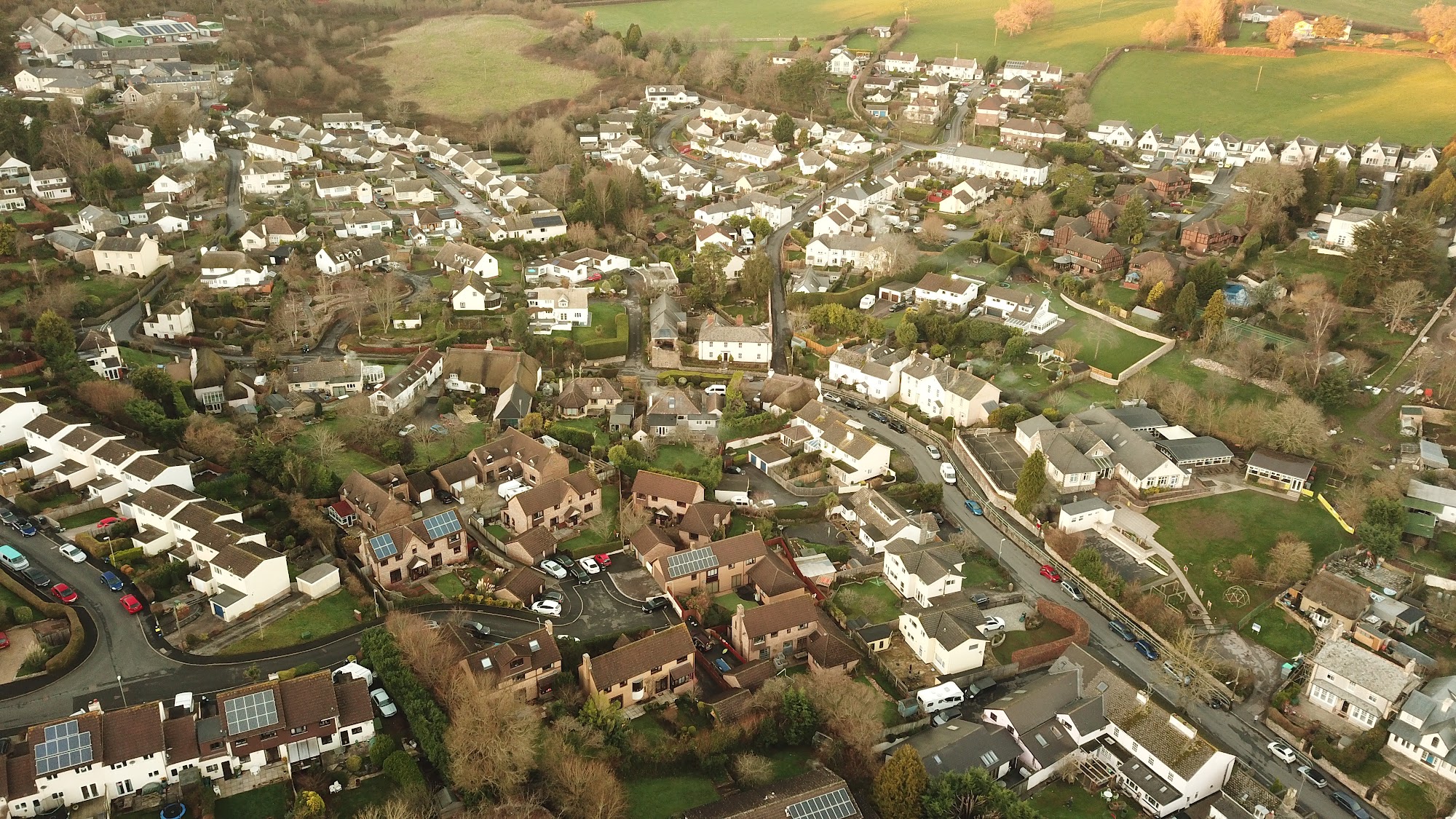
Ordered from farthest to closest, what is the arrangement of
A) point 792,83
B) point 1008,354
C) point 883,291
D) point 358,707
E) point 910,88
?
1. point 910,88
2. point 792,83
3. point 883,291
4. point 1008,354
5. point 358,707

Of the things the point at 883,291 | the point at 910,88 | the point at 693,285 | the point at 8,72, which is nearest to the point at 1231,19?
the point at 910,88

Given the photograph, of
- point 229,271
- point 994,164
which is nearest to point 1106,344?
point 994,164

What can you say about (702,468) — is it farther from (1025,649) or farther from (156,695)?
(156,695)

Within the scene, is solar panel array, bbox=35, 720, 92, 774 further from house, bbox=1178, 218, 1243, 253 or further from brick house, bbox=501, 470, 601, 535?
house, bbox=1178, 218, 1243, 253

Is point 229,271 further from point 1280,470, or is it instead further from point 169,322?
point 1280,470

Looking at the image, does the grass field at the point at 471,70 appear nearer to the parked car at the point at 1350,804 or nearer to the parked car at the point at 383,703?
the parked car at the point at 383,703

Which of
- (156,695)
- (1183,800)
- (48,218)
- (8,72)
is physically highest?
(8,72)

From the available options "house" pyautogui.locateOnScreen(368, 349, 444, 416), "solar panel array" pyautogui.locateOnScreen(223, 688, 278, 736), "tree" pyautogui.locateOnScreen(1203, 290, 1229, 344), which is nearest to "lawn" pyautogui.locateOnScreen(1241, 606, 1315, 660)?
"tree" pyautogui.locateOnScreen(1203, 290, 1229, 344)

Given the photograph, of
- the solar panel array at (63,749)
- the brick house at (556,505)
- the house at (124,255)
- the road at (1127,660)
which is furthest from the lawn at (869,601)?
the house at (124,255)
